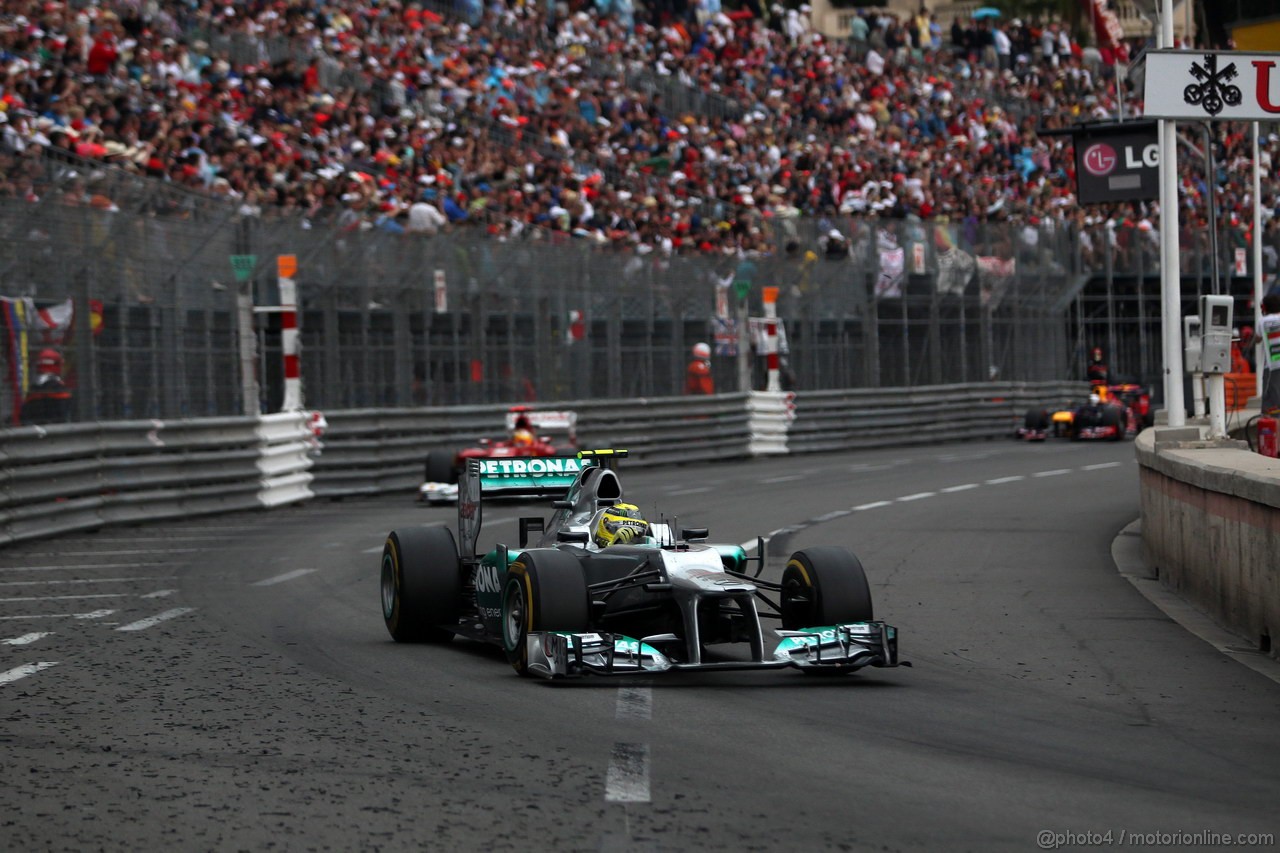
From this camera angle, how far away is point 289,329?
875 inches

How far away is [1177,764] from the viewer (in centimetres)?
686

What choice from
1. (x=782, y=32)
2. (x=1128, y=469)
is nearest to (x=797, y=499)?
(x=1128, y=469)

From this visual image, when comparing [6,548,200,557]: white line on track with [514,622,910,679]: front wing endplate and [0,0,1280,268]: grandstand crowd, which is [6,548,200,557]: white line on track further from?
[514,622,910,679]: front wing endplate

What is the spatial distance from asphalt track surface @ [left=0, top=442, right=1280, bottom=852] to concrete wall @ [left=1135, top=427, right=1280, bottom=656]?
1.18 ft

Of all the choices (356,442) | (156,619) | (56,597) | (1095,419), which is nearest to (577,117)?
(1095,419)

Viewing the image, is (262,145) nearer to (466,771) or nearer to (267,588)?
(267,588)

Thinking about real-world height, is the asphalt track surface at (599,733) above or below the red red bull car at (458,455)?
below

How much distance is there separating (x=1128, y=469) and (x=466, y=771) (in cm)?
2152

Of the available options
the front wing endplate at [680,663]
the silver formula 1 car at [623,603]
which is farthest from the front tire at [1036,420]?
the front wing endplate at [680,663]

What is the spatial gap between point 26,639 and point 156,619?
1.01 meters

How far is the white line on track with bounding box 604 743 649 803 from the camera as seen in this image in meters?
6.21

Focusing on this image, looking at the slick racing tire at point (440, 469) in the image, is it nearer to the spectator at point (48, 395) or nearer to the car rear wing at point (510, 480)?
the spectator at point (48, 395)

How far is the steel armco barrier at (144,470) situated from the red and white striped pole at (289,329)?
0.31 meters

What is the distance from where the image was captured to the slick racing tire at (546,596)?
8.77 meters
